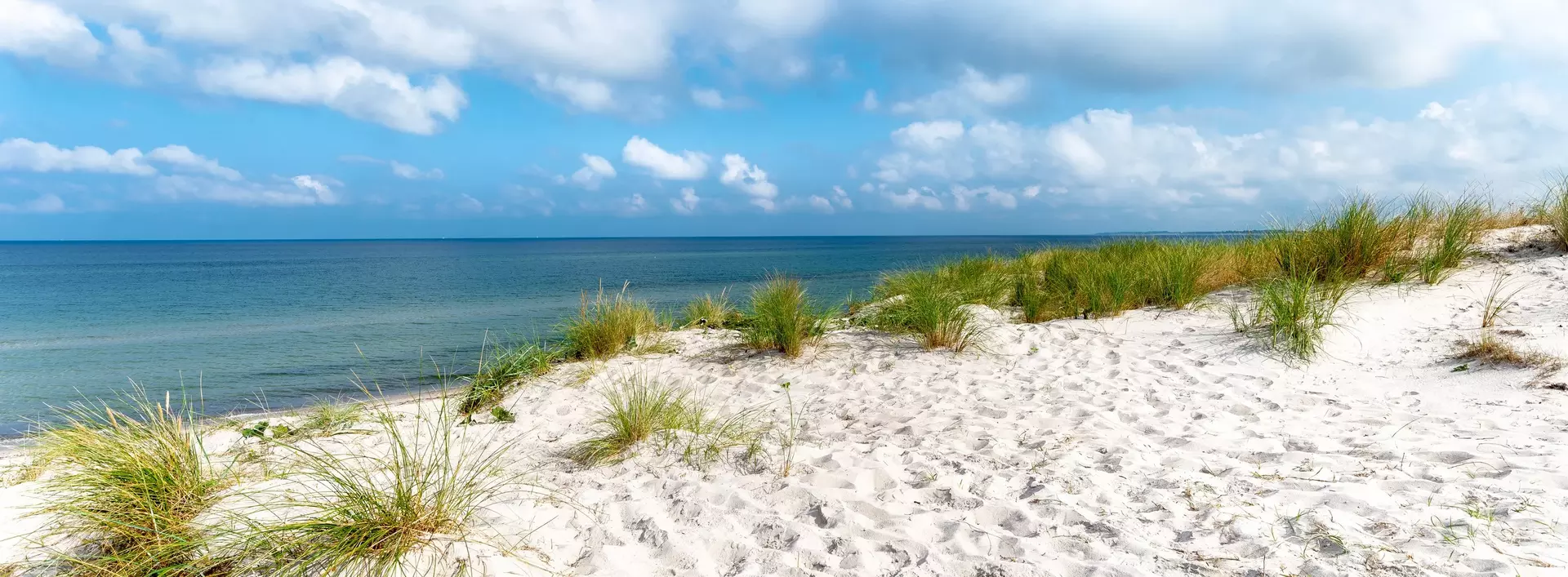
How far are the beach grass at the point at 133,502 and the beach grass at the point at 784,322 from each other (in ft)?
15.4

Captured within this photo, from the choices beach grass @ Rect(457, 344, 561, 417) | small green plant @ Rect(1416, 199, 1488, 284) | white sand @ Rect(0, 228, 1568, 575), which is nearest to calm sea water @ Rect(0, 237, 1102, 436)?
beach grass @ Rect(457, 344, 561, 417)

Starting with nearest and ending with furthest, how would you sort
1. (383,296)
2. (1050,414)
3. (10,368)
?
(1050,414) → (10,368) → (383,296)

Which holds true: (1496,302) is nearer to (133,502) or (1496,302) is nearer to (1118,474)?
(1118,474)

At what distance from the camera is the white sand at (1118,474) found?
2.77 meters

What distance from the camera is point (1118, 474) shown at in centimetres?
364

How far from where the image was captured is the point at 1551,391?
4.36m

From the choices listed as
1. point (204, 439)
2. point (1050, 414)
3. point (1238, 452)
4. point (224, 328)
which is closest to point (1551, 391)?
point (1238, 452)

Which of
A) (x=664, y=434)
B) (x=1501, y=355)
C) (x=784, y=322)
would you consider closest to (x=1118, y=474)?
(x=664, y=434)

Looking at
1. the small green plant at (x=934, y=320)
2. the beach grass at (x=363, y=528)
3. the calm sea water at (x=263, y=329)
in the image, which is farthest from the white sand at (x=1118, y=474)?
the calm sea water at (x=263, y=329)

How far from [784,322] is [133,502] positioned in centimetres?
511

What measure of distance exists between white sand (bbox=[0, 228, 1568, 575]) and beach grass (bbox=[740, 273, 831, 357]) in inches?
34.0

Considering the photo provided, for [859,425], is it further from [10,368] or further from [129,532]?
[10,368]

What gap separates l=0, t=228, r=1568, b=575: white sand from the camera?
9.08 feet

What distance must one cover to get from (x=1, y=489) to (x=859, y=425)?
577 cm
